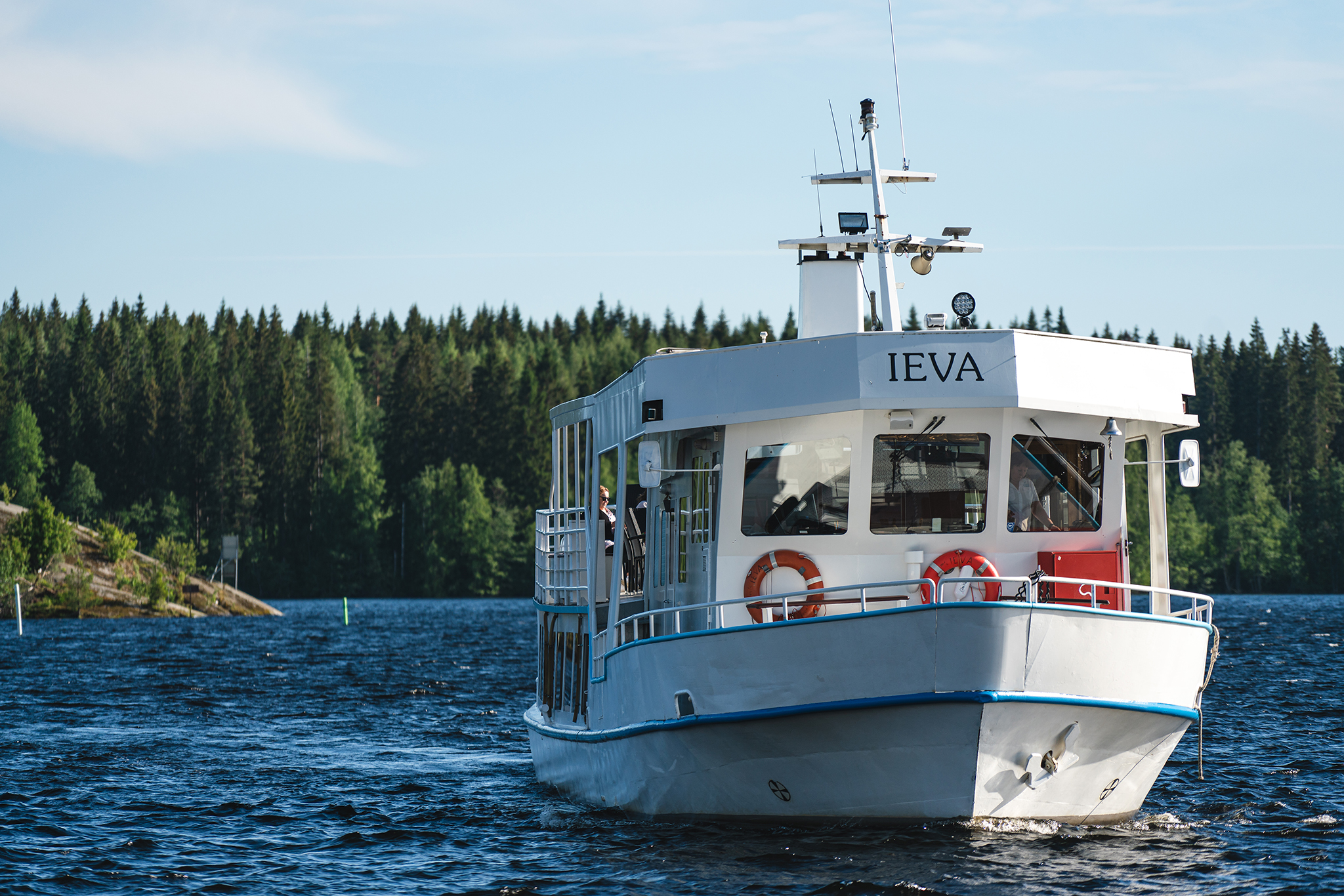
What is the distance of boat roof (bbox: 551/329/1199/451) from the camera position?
41.7 ft

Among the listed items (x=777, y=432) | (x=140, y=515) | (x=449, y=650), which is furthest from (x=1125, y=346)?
(x=140, y=515)

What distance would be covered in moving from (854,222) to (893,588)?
4.37 meters

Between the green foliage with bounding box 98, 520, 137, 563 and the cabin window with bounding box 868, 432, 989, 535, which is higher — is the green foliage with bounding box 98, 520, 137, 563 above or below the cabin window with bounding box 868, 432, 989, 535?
above

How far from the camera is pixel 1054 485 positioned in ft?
45.0

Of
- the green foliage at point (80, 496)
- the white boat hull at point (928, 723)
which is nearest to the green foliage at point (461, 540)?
the green foliage at point (80, 496)

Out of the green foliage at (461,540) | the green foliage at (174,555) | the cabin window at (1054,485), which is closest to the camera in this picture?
the cabin window at (1054,485)

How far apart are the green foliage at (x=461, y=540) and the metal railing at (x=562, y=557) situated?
264ft

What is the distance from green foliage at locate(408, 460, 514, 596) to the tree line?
0.12 metres

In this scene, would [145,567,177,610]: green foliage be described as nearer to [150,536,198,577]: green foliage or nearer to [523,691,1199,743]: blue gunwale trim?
[150,536,198,577]: green foliage

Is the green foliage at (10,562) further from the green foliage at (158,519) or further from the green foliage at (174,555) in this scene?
the green foliage at (158,519)

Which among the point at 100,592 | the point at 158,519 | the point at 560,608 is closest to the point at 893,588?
the point at 560,608

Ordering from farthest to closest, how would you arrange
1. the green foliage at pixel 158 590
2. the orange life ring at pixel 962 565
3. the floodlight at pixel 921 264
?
1. the green foliage at pixel 158 590
2. the floodlight at pixel 921 264
3. the orange life ring at pixel 962 565

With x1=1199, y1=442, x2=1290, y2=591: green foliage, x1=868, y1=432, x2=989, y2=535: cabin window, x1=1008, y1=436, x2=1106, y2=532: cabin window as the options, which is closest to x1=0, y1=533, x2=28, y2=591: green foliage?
x1=868, y1=432, x2=989, y2=535: cabin window

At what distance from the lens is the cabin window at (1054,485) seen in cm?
1347
